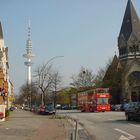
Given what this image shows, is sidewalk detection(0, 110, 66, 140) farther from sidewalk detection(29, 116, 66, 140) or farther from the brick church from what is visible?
the brick church

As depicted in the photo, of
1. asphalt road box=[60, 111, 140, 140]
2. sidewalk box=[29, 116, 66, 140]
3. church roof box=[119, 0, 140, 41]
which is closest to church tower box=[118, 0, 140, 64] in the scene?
church roof box=[119, 0, 140, 41]

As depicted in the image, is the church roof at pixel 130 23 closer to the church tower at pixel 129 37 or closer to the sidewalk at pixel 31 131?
the church tower at pixel 129 37

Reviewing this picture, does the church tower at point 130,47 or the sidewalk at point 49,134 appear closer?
the sidewalk at point 49,134

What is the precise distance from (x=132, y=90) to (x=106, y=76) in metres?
8.93

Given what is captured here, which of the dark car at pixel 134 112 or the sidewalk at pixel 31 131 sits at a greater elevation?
the dark car at pixel 134 112

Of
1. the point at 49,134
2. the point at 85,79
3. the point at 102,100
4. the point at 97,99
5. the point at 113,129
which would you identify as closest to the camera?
the point at 49,134

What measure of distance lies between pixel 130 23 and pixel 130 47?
690 centimetres

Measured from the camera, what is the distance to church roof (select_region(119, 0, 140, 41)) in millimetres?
111688

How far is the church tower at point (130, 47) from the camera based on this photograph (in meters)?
107

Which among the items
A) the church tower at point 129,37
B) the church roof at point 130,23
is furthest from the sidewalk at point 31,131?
the church roof at point 130,23

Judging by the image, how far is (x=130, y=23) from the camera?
11219 cm

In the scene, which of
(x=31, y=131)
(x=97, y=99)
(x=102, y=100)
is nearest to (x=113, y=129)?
(x=31, y=131)

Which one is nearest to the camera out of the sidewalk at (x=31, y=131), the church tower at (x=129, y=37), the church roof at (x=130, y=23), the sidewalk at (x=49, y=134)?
the sidewalk at (x=49, y=134)

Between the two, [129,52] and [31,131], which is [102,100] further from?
[129,52]
